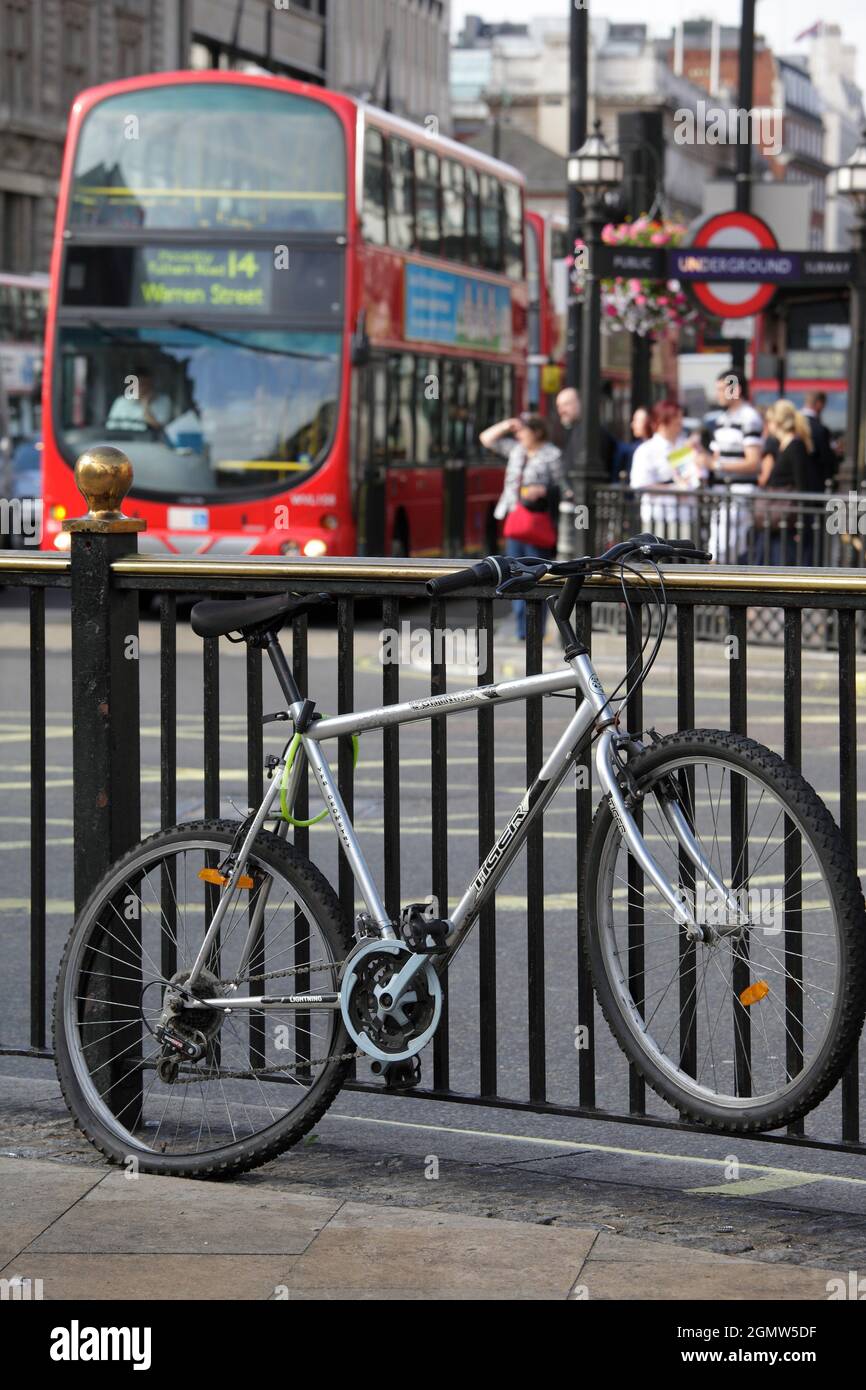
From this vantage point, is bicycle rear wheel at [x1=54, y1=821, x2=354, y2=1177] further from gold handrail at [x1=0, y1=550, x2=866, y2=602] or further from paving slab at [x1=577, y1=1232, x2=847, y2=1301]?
paving slab at [x1=577, y1=1232, x2=847, y2=1301]

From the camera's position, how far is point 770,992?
4.37 metres

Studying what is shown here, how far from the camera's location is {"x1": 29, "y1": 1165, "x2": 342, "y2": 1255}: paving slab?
405 cm

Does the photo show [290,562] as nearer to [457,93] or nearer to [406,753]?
[406,753]

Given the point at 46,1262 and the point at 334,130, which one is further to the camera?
the point at 334,130

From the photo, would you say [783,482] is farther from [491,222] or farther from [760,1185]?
[760,1185]

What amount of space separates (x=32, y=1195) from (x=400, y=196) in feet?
58.0

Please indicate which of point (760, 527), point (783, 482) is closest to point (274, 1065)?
point (760, 527)

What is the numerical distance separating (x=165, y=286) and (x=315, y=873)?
53.1 ft

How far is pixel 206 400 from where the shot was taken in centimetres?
2031

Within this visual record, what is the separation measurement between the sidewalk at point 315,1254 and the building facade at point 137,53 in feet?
116

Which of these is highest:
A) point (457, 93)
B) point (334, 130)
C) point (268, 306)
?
point (457, 93)

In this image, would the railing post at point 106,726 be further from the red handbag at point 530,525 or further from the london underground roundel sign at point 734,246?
the london underground roundel sign at point 734,246

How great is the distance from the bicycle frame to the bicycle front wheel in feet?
0.13
